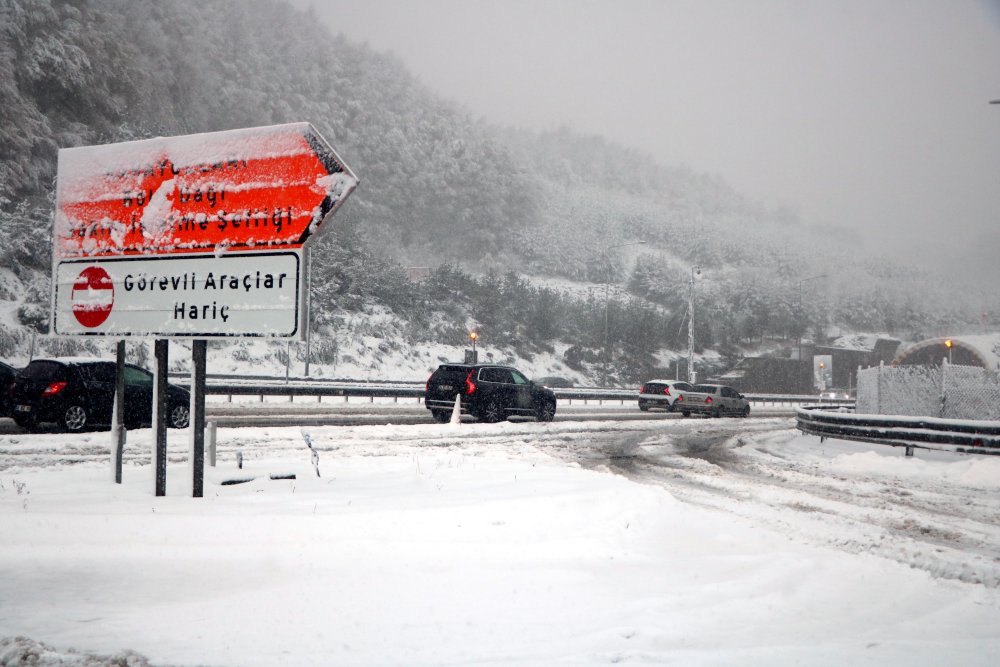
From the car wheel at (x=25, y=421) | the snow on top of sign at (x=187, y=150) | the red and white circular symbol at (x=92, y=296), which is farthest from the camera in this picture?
the car wheel at (x=25, y=421)

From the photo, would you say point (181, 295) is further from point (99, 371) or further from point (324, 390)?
point (324, 390)

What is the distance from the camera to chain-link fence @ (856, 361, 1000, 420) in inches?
691

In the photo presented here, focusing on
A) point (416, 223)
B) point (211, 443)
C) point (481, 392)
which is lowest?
point (211, 443)

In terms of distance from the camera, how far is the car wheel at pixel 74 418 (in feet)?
48.6

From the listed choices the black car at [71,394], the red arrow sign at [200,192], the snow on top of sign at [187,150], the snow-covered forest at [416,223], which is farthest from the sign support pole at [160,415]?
the snow-covered forest at [416,223]

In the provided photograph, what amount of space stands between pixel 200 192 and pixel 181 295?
1.10 m

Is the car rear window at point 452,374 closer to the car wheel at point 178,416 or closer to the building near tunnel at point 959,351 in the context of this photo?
the car wheel at point 178,416

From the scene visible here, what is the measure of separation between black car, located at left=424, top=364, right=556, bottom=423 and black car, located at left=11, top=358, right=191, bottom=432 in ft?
26.0

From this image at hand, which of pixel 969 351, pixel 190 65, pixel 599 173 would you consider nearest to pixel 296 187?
pixel 969 351

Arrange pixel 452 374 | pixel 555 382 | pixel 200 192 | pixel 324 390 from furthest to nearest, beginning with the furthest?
pixel 555 382, pixel 324 390, pixel 452 374, pixel 200 192

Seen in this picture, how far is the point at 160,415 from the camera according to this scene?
25.5ft

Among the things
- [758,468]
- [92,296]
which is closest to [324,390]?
[758,468]

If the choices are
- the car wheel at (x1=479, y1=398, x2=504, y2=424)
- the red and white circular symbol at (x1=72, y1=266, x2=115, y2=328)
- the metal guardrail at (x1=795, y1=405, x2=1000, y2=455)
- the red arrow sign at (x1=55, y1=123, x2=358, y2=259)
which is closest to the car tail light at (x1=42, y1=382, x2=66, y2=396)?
the red arrow sign at (x1=55, y1=123, x2=358, y2=259)

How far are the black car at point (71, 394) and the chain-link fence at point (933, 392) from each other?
18.7 meters
